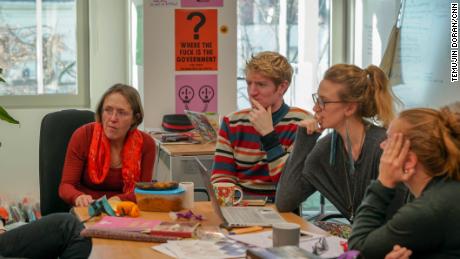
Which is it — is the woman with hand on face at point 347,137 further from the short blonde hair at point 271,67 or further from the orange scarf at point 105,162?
the orange scarf at point 105,162

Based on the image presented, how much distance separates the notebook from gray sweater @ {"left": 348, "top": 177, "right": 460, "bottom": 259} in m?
2.53

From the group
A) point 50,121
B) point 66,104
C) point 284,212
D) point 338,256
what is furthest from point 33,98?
point 338,256

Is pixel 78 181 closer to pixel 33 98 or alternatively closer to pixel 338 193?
pixel 338 193

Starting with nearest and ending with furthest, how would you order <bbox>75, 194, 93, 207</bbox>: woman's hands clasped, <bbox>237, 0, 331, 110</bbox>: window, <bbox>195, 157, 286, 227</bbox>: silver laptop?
<bbox>195, 157, 286, 227</bbox>: silver laptop, <bbox>75, 194, 93, 207</bbox>: woman's hands clasped, <bbox>237, 0, 331, 110</bbox>: window

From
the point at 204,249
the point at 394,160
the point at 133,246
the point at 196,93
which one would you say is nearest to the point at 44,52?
the point at 196,93

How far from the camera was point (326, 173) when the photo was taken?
2.73m

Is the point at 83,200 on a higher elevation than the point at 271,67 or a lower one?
lower

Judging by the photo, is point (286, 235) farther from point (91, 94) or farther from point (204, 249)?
point (91, 94)

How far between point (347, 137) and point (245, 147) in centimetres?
67

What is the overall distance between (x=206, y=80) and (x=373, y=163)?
2.44m

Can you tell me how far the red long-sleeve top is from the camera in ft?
10.8

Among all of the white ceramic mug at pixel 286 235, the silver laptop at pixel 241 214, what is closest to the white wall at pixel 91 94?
the silver laptop at pixel 241 214

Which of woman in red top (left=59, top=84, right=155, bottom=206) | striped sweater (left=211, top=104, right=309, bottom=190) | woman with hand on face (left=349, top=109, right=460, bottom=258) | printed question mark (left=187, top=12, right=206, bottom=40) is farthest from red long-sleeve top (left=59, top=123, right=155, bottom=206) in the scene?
printed question mark (left=187, top=12, right=206, bottom=40)

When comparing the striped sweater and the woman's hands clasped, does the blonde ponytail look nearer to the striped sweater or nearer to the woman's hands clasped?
the striped sweater
